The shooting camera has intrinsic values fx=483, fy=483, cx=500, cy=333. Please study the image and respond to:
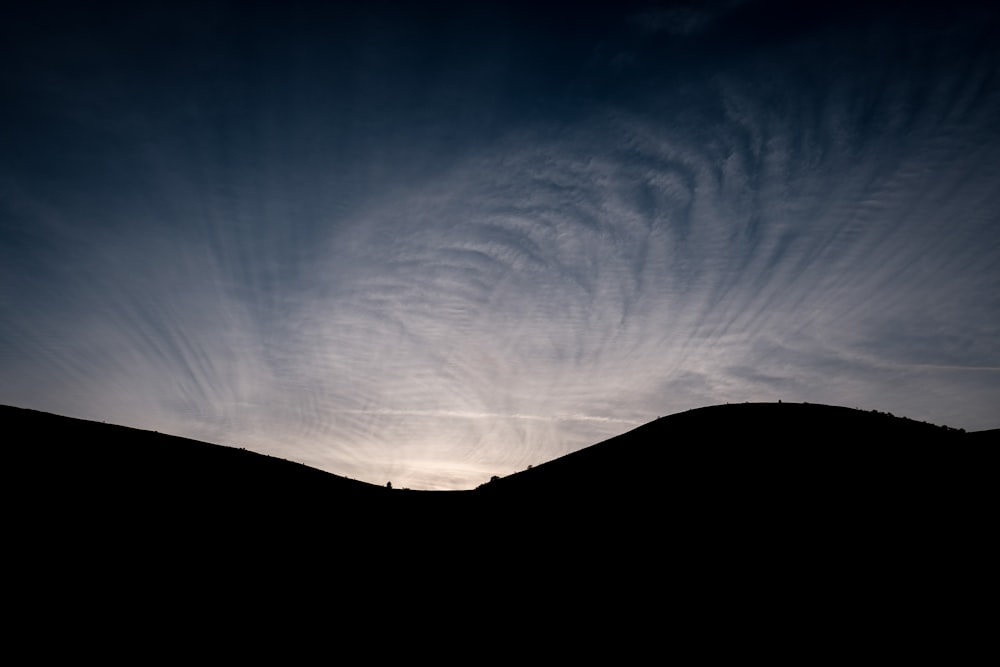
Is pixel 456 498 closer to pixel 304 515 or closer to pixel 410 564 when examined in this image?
pixel 410 564

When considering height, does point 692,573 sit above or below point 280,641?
above

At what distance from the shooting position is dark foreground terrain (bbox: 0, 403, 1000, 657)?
1415 cm

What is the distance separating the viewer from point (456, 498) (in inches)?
1035

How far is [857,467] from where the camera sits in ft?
61.9

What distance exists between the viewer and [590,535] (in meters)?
19.4

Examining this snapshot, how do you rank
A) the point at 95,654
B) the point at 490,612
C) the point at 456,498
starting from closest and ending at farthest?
the point at 95,654 < the point at 490,612 < the point at 456,498

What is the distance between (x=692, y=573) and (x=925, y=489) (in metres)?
9.21

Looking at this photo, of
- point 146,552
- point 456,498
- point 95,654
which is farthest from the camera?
point 456,498

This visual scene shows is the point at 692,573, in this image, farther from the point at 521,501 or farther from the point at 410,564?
the point at 410,564

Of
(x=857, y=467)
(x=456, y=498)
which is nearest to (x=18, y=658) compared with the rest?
(x=456, y=498)

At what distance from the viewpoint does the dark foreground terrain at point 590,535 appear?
46.4ft

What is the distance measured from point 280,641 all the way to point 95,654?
4504 mm

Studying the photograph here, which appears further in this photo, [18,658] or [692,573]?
[692,573]

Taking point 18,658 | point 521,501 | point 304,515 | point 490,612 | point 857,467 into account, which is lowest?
point 18,658
